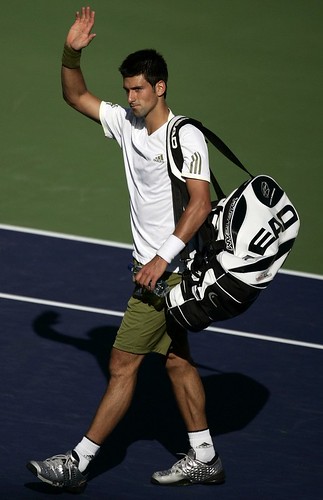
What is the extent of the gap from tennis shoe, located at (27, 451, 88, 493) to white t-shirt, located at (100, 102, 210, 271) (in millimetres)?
1305

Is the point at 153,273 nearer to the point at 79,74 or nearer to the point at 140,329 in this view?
the point at 140,329

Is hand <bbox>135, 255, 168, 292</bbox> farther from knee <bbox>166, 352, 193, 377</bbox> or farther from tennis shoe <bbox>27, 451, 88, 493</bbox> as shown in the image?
tennis shoe <bbox>27, 451, 88, 493</bbox>

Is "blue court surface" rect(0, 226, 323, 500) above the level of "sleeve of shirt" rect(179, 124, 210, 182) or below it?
below

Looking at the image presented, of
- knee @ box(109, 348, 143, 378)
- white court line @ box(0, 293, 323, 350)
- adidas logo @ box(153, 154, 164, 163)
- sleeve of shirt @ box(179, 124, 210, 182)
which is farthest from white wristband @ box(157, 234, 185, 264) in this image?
white court line @ box(0, 293, 323, 350)

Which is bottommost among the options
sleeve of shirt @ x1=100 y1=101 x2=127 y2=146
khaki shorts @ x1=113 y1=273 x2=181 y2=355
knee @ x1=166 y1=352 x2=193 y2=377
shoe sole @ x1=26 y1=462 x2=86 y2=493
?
shoe sole @ x1=26 y1=462 x2=86 y2=493

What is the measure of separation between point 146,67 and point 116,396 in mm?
2014

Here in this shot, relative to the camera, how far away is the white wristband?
7.73 m

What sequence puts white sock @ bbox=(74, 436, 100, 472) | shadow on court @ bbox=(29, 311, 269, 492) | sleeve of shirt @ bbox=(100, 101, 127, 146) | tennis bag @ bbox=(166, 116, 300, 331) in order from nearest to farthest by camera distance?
tennis bag @ bbox=(166, 116, 300, 331) < white sock @ bbox=(74, 436, 100, 472) < sleeve of shirt @ bbox=(100, 101, 127, 146) < shadow on court @ bbox=(29, 311, 269, 492)

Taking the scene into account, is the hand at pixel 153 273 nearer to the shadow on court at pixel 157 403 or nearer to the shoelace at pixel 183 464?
the shoelace at pixel 183 464

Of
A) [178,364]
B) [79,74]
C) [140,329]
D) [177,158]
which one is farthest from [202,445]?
[79,74]

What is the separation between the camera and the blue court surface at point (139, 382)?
834 cm

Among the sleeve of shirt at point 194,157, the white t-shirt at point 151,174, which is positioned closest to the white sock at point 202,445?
the white t-shirt at point 151,174

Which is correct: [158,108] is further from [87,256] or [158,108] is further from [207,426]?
[87,256]

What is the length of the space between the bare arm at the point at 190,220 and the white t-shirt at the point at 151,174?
0.07 m
